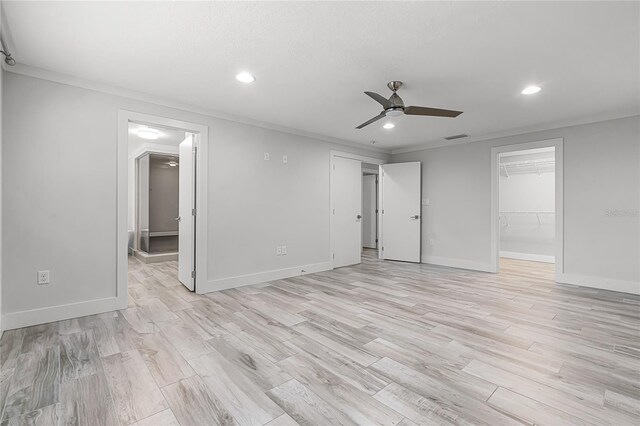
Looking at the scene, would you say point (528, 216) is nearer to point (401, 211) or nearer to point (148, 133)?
point (401, 211)

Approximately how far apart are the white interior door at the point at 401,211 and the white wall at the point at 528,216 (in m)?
2.49

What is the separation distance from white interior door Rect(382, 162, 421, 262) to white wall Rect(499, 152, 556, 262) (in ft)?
8.16

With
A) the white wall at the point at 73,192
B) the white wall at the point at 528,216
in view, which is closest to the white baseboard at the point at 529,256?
the white wall at the point at 528,216

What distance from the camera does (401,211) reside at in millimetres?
6262

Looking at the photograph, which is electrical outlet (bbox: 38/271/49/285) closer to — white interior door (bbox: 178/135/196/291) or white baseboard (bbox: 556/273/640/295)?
white interior door (bbox: 178/135/196/291)

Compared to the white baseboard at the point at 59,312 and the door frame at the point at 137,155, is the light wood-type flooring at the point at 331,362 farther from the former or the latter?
the door frame at the point at 137,155

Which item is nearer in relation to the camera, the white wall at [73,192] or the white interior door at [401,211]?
the white wall at [73,192]

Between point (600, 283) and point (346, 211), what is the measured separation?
3980 millimetres

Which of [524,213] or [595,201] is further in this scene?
[524,213]

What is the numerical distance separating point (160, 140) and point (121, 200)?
3084 millimetres

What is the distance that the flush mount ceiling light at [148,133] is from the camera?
199 inches

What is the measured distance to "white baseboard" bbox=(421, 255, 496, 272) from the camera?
5.21 meters

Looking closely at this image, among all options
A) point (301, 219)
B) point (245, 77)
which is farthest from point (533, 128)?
point (245, 77)

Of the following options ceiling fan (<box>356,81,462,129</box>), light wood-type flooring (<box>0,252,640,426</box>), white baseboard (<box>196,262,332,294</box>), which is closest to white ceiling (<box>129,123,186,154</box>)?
white baseboard (<box>196,262,332,294</box>)
